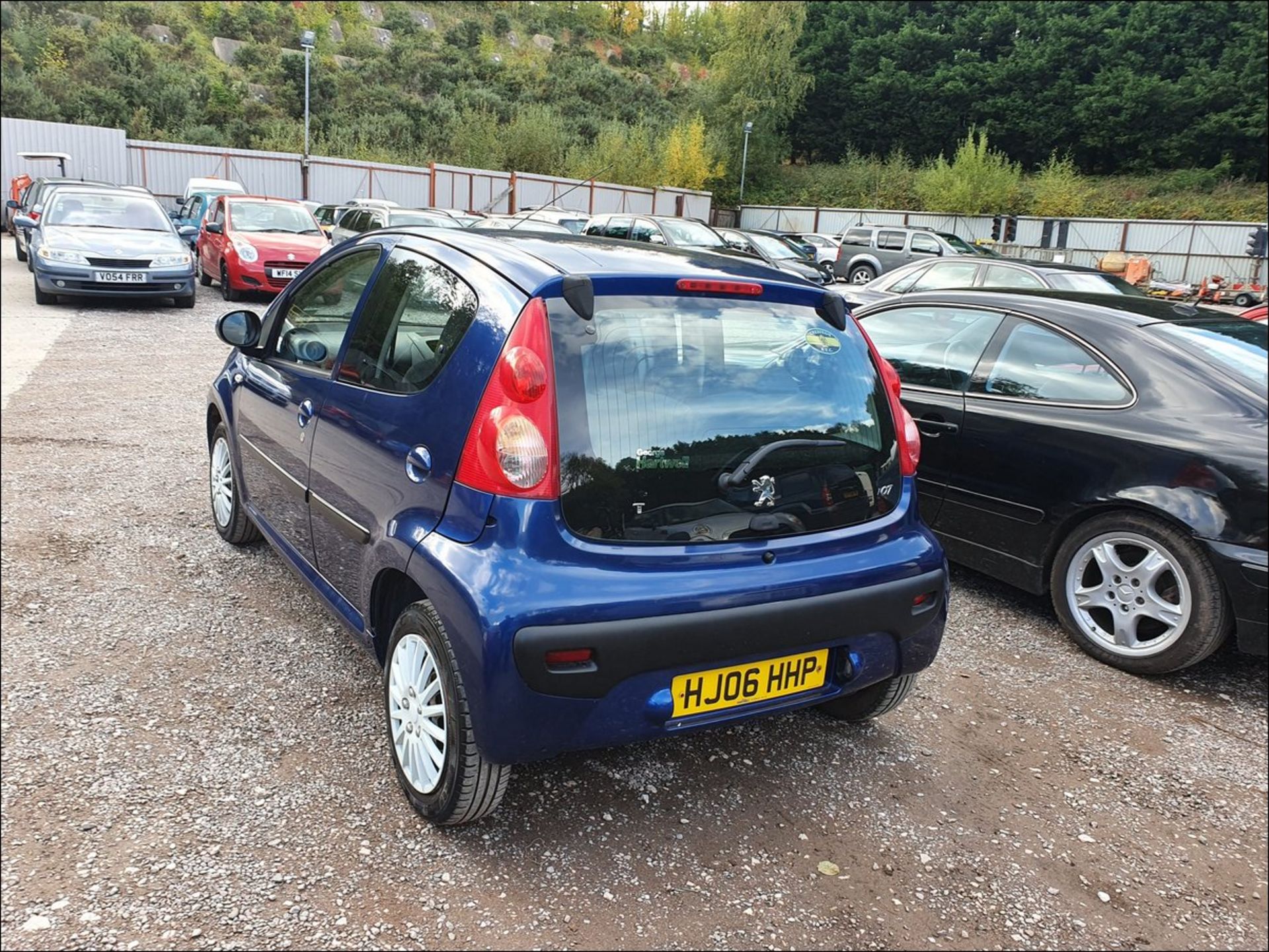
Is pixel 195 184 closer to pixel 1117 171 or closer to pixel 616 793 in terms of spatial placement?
pixel 616 793

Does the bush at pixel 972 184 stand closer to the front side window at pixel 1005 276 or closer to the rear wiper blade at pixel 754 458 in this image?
the front side window at pixel 1005 276

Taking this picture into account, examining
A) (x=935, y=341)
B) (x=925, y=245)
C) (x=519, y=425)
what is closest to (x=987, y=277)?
(x=935, y=341)

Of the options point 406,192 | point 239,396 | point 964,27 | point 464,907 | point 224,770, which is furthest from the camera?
point 964,27

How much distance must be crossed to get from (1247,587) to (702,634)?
231 centimetres

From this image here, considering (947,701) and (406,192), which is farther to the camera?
(406,192)

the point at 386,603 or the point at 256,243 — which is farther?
the point at 256,243

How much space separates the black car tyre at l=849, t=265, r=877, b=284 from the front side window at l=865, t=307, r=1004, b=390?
17.9 m

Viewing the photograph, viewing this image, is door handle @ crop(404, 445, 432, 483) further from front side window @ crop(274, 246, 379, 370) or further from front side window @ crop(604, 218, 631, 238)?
front side window @ crop(604, 218, 631, 238)

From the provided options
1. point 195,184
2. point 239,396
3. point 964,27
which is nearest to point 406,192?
point 195,184

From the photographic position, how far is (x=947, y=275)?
1065 cm

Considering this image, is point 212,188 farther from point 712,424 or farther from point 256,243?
point 712,424

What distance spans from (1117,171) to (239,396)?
179 ft

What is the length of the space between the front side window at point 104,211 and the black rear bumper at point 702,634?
12.6 meters

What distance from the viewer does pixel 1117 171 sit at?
4856 cm
